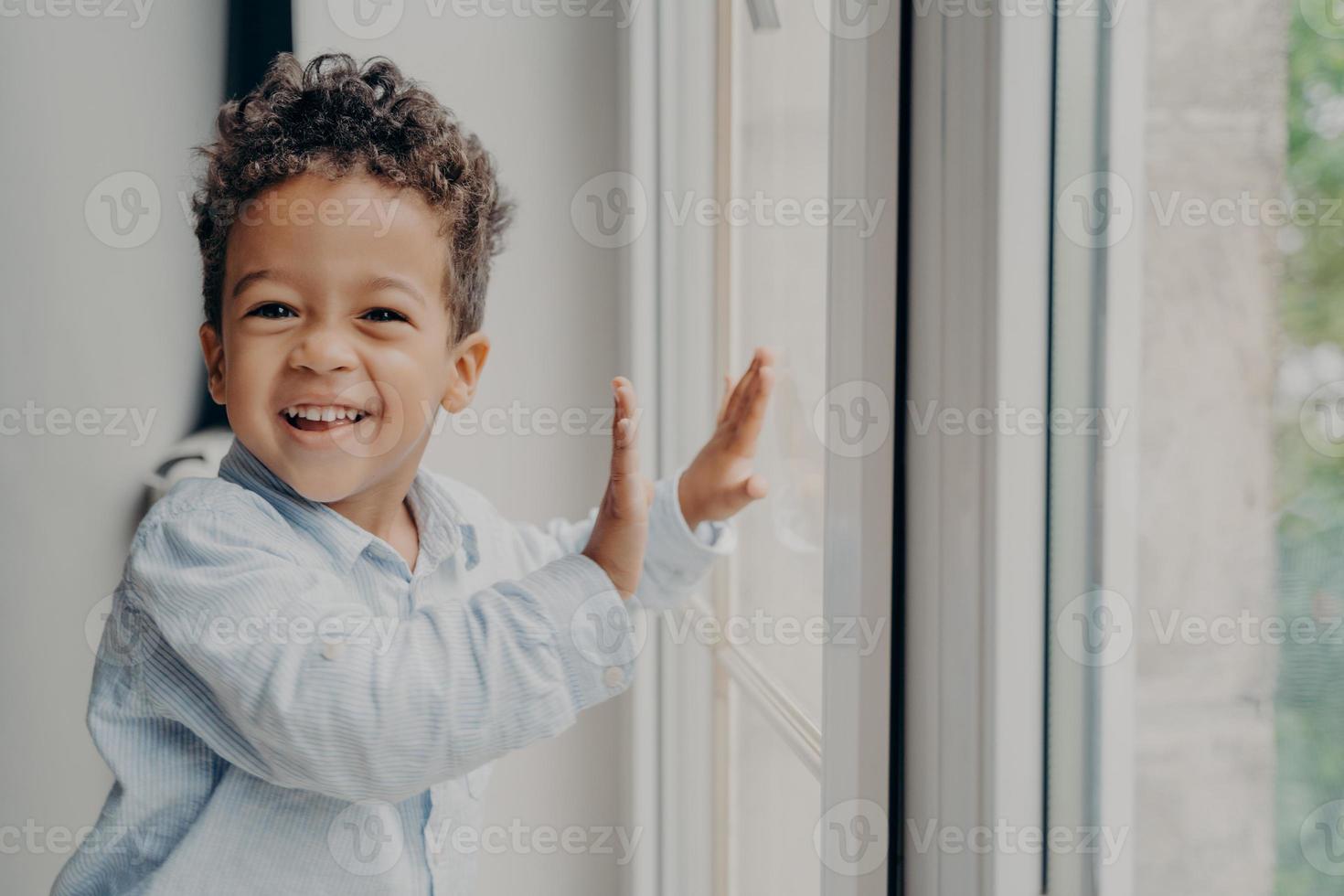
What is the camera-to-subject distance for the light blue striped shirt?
0.52 m

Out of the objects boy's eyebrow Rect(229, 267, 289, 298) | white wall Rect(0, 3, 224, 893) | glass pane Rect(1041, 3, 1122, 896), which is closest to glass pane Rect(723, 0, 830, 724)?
glass pane Rect(1041, 3, 1122, 896)

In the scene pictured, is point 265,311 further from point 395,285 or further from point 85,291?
point 85,291

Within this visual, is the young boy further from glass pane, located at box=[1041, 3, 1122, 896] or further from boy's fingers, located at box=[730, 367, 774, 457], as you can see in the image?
glass pane, located at box=[1041, 3, 1122, 896]

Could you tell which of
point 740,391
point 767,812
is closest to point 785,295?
point 740,391

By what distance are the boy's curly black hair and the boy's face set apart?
0.01 m

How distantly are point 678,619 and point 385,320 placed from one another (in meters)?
0.57

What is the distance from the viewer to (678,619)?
1.05 metres

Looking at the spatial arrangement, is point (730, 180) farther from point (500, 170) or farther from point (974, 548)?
point (974, 548)

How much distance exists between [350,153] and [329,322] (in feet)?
0.37

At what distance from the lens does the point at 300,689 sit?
515mm

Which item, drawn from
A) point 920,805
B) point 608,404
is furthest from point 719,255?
point 920,805

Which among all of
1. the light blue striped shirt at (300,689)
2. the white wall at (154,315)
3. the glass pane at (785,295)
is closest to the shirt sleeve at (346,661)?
the light blue striped shirt at (300,689)

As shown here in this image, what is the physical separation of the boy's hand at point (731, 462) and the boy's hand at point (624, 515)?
4.3 inches

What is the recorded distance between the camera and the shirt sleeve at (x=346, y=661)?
519 millimetres
